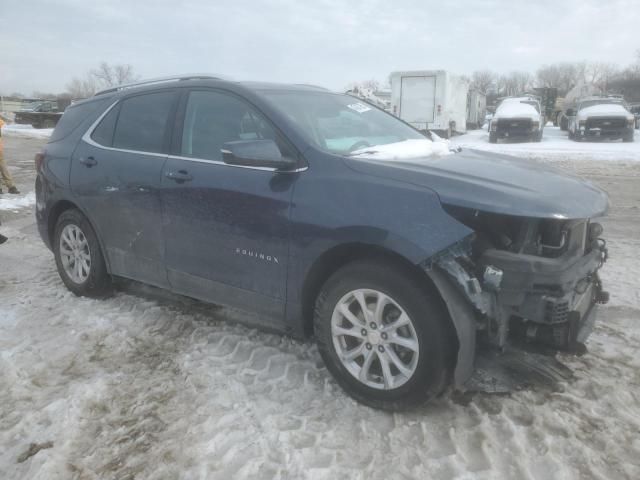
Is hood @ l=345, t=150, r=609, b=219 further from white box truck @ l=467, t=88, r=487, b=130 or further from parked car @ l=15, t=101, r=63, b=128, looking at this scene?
parked car @ l=15, t=101, r=63, b=128

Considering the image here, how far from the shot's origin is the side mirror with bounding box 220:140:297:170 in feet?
9.37

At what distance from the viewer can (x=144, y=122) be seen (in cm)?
390

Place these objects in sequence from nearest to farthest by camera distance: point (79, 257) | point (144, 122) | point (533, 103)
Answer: point (144, 122)
point (79, 257)
point (533, 103)

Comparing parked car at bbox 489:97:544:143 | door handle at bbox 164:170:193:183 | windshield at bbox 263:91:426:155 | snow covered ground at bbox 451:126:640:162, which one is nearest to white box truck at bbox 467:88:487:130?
parked car at bbox 489:97:544:143

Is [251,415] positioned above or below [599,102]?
below

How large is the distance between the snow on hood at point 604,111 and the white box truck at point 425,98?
5327 millimetres

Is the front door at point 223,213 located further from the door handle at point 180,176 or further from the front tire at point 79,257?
the front tire at point 79,257

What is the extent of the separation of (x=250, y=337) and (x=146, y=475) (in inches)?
56.3

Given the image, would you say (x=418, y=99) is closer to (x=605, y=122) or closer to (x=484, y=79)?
(x=605, y=122)

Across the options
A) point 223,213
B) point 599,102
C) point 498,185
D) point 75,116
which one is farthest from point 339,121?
point 599,102

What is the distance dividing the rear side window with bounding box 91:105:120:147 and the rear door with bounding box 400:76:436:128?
62.3 feet

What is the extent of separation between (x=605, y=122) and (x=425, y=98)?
709 centimetres

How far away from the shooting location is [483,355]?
107 inches

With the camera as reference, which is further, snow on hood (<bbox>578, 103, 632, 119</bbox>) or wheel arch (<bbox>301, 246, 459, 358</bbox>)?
snow on hood (<bbox>578, 103, 632, 119</bbox>)
